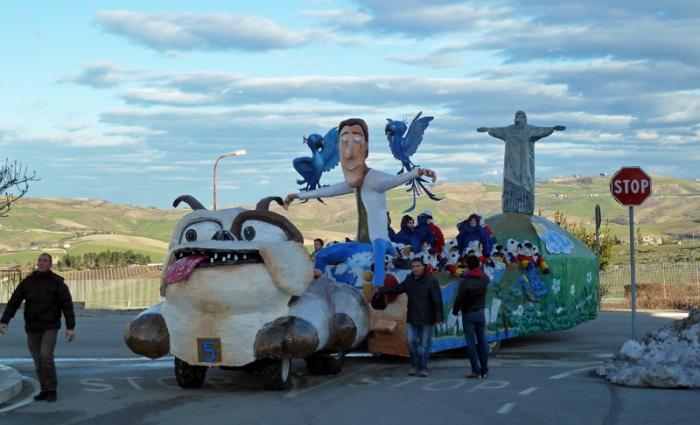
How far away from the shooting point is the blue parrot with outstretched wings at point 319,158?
15.6 metres

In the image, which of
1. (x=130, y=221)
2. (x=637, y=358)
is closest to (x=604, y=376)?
(x=637, y=358)

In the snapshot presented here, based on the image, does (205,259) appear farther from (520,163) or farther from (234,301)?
(520,163)

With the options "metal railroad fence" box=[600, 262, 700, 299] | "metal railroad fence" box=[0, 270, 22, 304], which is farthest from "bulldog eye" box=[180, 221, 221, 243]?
"metal railroad fence" box=[600, 262, 700, 299]

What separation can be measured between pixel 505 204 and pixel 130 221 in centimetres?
11021

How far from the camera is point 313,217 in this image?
4747 inches

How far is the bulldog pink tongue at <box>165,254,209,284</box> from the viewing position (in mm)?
10797

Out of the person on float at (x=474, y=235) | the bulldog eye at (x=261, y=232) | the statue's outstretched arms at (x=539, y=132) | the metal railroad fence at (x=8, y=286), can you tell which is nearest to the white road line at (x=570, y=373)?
the person on float at (x=474, y=235)

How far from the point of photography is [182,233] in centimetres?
1141

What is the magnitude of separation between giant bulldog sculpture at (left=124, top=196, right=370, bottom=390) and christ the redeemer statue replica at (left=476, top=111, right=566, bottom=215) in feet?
25.2

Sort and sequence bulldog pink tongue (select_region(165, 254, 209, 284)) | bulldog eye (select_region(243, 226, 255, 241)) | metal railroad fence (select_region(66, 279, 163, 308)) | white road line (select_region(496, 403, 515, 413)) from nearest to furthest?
white road line (select_region(496, 403, 515, 413))
bulldog pink tongue (select_region(165, 254, 209, 284))
bulldog eye (select_region(243, 226, 255, 241))
metal railroad fence (select_region(66, 279, 163, 308))

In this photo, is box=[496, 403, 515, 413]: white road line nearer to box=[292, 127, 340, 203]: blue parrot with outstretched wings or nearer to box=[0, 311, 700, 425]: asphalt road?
box=[0, 311, 700, 425]: asphalt road

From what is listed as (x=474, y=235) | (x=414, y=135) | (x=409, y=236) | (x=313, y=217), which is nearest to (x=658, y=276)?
(x=474, y=235)

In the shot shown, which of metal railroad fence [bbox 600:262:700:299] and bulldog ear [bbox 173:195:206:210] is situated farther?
metal railroad fence [bbox 600:262:700:299]

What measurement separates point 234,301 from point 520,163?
9.04 meters
